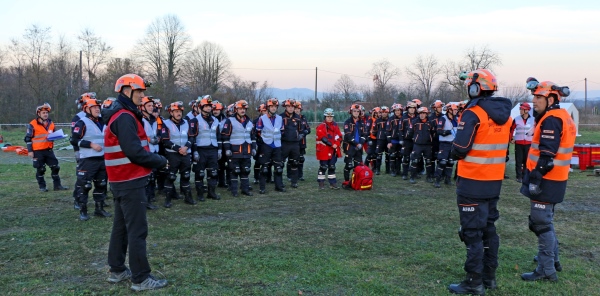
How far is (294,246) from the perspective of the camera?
6.70 meters

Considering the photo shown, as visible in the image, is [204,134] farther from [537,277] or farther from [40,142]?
[537,277]

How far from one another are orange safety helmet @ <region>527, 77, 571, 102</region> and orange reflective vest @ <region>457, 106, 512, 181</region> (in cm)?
96

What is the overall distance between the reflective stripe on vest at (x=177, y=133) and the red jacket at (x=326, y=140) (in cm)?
353

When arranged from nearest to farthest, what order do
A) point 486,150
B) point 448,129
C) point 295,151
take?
1. point 486,150
2. point 295,151
3. point 448,129

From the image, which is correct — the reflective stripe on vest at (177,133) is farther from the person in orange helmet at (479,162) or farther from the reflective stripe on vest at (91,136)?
the person in orange helmet at (479,162)


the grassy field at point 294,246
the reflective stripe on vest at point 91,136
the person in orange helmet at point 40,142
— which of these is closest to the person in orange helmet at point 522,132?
the grassy field at point 294,246

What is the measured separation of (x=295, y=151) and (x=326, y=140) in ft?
2.75

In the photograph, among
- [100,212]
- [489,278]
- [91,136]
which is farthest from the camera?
[100,212]

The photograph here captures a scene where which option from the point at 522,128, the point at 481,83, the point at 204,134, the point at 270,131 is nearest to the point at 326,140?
the point at 270,131

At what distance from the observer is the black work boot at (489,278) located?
510 cm

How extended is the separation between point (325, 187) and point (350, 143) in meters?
1.35

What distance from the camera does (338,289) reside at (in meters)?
5.06

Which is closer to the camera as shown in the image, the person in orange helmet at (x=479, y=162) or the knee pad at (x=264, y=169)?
the person in orange helmet at (x=479, y=162)

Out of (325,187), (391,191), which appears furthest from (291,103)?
(391,191)
